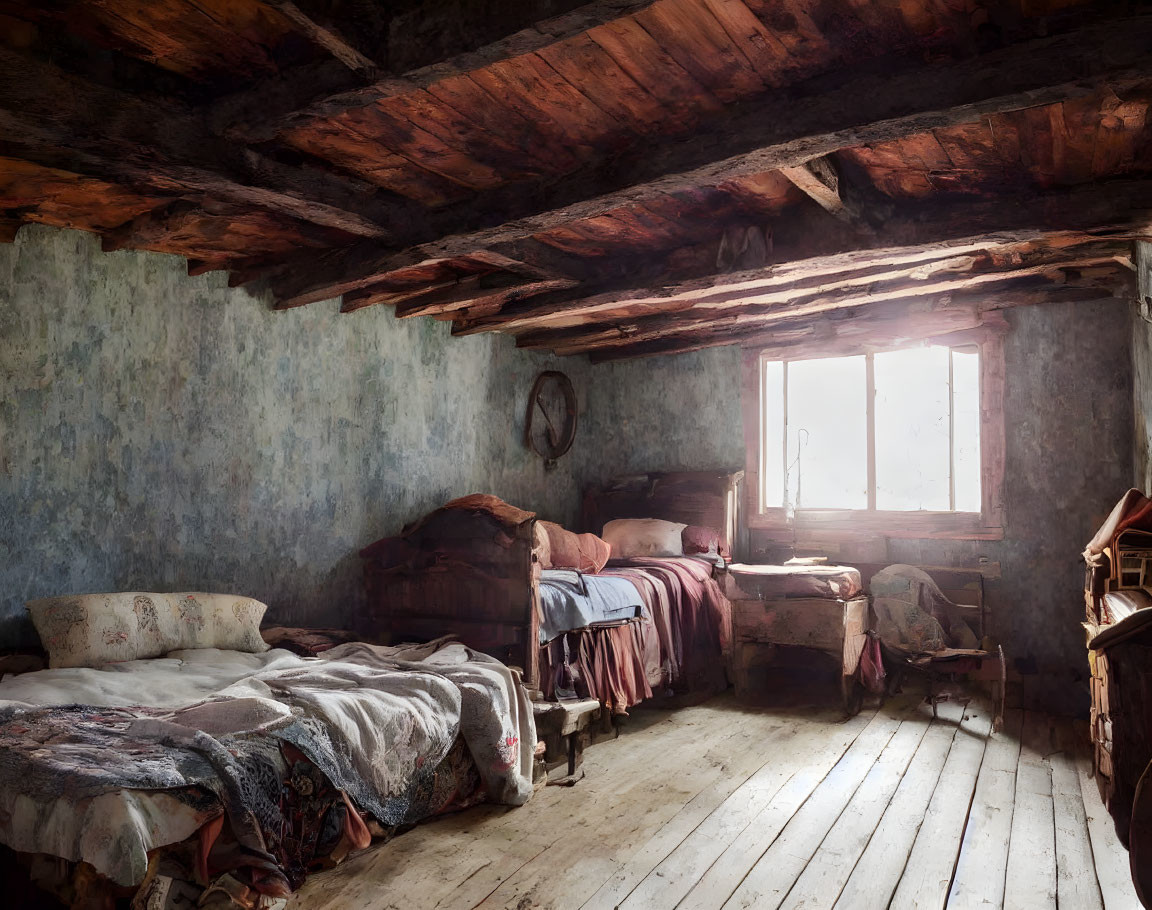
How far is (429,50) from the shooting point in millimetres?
2139

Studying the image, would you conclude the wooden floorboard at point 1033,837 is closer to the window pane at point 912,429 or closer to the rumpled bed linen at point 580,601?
the window pane at point 912,429

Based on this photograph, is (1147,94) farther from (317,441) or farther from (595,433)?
(595,433)

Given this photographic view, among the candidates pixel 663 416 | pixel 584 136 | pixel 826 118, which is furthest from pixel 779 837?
pixel 663 416

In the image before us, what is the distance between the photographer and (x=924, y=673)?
5762 millimetres

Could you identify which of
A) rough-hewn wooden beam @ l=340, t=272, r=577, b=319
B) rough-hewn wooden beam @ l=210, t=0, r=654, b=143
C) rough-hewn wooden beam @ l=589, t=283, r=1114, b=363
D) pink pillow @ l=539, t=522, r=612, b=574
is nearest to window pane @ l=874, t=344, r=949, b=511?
rough-hewn wooden beam @ l=589, t=283, r=1114, b=363

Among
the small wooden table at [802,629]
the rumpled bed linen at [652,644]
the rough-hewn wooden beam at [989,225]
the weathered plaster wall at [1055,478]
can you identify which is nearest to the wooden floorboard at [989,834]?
the small wooden table at [802,629]

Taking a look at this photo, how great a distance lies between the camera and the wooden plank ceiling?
2.20 meters

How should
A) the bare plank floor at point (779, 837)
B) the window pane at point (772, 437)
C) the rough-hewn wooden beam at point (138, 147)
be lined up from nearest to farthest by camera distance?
the rough-hewn wooden beam at point (138, 147), the bare plank floor at point (779, 837), the window pane at point (772, 437)

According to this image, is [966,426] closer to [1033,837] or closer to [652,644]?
[652,644]

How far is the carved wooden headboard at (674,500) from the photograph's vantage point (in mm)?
6566

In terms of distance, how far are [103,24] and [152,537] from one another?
2.50 m

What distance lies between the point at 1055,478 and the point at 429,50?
5.07 metres

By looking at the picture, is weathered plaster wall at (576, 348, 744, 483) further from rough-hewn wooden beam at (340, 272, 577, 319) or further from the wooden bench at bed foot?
the wooden bench at bed foot

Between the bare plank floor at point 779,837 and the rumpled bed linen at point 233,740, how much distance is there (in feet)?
1.03
